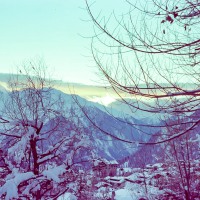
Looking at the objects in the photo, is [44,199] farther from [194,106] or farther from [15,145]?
[194,106]

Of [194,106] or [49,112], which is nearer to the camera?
[194,106]

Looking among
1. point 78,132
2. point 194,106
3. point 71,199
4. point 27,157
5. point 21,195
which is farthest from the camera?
point 78,132

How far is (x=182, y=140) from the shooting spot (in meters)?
18.1

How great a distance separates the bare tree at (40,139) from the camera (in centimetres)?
1134

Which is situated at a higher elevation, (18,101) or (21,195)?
(18,101)

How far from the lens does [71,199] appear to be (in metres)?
11.0

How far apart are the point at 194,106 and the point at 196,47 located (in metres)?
0.72

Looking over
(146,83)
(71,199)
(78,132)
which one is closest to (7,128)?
(78,132)

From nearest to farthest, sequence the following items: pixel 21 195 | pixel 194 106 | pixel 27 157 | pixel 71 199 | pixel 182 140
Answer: pixel 194 106, pixel 21 195, pixel 71 199, pixel 27 157, pixel 182 140

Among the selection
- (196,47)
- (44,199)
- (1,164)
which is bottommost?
(44,199)

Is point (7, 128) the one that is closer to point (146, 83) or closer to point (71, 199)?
point (71, 199)

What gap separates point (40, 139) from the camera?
12070 mm

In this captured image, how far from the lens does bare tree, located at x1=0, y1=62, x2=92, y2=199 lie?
37.2 ft

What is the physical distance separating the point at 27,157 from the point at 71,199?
2345 mm
